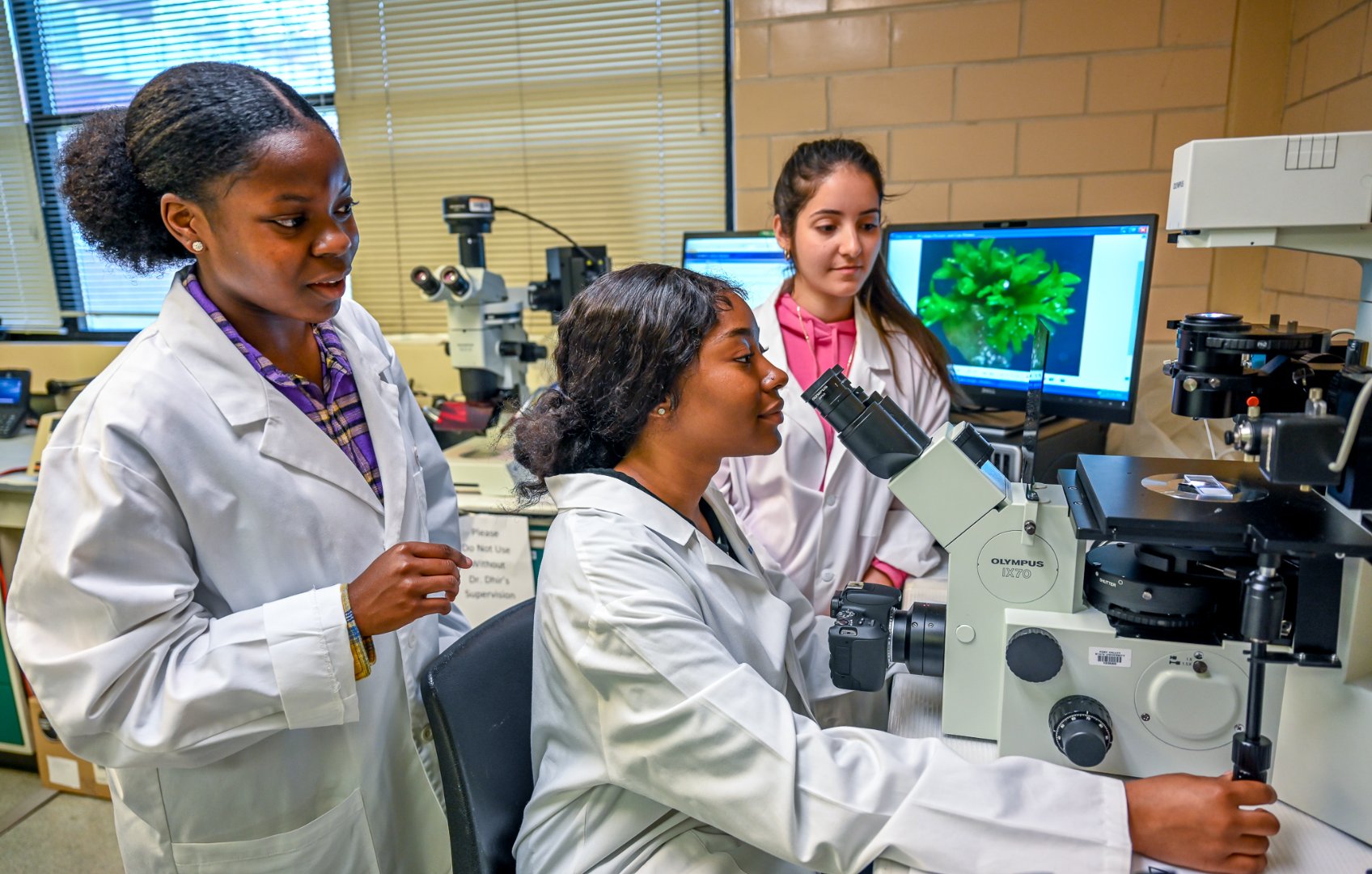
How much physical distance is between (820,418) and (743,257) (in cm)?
73

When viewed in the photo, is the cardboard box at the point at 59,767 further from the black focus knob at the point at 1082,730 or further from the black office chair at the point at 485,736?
the black focus knob at the point at 1082,730

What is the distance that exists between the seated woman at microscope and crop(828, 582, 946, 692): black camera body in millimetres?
79

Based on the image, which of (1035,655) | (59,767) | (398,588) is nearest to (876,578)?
(1035,655)

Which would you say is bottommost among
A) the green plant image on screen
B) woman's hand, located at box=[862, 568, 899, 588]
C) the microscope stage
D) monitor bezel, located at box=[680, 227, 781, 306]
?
woman's hand, located at box=[862, 568, 899, 588]

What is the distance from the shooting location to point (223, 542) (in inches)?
38.7

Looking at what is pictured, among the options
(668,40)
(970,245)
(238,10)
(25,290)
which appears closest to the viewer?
(970,245)

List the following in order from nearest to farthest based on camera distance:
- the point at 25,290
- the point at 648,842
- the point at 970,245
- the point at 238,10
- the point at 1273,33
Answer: the point at 648,842
the point at 970,245
the point at 1273,33
the point at 238,10
the point at 25,290

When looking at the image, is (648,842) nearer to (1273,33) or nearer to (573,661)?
(573,661)

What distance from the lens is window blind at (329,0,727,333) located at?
2.66 m

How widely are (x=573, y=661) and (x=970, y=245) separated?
1366 millimetres

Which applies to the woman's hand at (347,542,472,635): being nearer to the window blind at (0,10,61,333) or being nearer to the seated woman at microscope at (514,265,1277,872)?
the seated woman at microscope at (514,265,1277,872)

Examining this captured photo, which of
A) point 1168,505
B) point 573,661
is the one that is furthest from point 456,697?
point 1168,505

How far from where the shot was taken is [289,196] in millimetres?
979

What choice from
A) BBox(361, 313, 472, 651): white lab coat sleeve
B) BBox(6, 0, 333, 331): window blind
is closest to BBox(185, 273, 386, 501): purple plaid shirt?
BBox(361, 313, 472, 651): white lab coat sleeve
